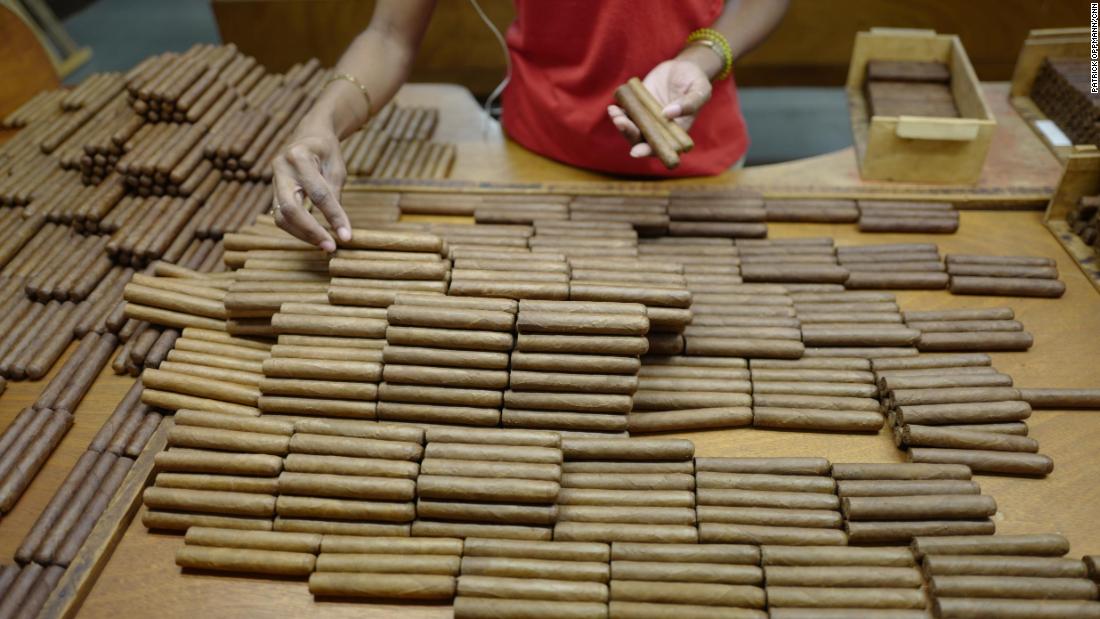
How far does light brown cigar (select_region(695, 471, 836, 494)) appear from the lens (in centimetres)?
290

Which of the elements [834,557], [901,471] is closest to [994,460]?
[901,471]

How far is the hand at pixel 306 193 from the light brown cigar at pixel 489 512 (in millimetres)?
1229

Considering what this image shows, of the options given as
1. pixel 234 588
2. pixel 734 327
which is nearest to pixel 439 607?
pixel 234 588

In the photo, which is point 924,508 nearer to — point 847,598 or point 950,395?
point 847,598

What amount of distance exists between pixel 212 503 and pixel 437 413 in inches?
35.4

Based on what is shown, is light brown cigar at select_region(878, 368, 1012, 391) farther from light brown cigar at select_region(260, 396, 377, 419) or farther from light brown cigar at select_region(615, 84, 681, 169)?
light brown cigar at select_region(260, 396, 377, 419)

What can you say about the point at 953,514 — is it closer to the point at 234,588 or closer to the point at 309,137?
the point at 234,588

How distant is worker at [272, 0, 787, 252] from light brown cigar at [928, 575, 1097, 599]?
2208 mm

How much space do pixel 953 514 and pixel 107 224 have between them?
4352mm

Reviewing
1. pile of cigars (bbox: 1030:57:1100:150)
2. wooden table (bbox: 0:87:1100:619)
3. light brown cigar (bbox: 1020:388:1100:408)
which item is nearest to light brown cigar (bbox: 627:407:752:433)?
wooden table (bbox: 0:87:1100:619)

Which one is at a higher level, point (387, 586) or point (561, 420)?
point (561, 420)

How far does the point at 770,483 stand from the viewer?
2.90 metres

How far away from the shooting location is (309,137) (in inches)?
143

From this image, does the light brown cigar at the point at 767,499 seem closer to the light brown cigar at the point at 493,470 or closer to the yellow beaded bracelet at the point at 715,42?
the light brown cigar at the point at 493,470
